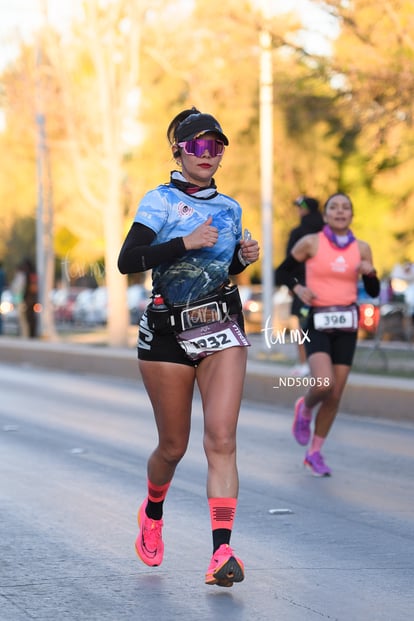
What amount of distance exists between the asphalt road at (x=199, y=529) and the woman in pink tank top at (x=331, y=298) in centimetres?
66

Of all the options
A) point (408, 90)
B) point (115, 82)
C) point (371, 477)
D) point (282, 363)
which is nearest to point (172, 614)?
point (371, 477)

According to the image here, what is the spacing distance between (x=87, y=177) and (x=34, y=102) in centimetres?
378

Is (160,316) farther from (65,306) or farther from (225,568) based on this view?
(65,306)

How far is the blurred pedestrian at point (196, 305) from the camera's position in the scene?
6.33 m

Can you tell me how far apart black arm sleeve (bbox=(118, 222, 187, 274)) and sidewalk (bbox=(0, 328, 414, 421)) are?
8749 mm

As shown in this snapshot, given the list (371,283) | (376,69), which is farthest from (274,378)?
(371,283)

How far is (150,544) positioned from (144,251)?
4.75 feet

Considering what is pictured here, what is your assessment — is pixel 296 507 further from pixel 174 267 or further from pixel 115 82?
pixel 115 82

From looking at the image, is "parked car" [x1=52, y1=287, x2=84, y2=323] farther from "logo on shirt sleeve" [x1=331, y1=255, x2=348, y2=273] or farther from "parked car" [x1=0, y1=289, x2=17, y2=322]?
"logo on shirt sleeve" [x1=331, y1=255, x2=348, y2=273]

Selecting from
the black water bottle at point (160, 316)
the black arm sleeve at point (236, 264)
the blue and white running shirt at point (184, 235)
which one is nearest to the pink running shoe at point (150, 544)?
the black water bottle at point (160, 316)

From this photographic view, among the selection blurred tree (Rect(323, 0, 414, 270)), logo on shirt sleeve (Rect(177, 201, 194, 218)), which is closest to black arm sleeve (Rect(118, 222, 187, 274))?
logo on shirt sleeve (Rect(177, 201, 194, 218))

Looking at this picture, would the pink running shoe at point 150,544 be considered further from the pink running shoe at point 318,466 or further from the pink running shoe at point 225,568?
the pink running shoe at point 318,466

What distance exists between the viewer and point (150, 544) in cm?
684

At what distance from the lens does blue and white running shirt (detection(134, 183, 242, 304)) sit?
21.0ft
